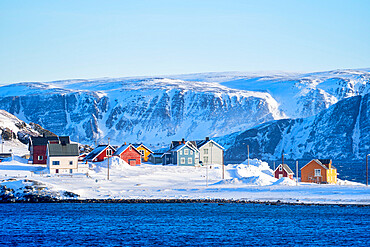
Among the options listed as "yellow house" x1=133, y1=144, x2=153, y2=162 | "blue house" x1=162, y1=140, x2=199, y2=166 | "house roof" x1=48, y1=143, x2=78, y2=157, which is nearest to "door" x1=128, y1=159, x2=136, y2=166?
"blue house" x1=162, y1=140, x2=199, y2=166

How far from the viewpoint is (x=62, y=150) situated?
109 metres

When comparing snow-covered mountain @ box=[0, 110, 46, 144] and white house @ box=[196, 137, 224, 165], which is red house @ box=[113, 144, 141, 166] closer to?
white house @ box=[196, 137, 224, 165]

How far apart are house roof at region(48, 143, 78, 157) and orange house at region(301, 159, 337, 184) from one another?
3804 cm

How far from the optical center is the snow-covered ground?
290 ft

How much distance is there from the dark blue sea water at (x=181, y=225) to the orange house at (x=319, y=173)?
37.9 meters

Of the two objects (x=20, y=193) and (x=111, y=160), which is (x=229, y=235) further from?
(x=111, y=160)

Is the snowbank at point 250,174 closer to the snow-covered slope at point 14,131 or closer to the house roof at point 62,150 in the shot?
the house roof at point 62,150

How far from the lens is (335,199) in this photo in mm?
86000

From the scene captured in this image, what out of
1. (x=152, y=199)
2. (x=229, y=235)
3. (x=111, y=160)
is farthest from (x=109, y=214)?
(x=111, y=160)

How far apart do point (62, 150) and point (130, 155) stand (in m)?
20.4

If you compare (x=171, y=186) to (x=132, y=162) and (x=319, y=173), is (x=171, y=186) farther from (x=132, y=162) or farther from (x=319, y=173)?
(x=319, y=173)

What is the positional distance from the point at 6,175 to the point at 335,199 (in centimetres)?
4384

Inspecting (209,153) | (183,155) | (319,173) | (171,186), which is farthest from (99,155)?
(319,173)

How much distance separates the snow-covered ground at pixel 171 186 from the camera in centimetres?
8844
